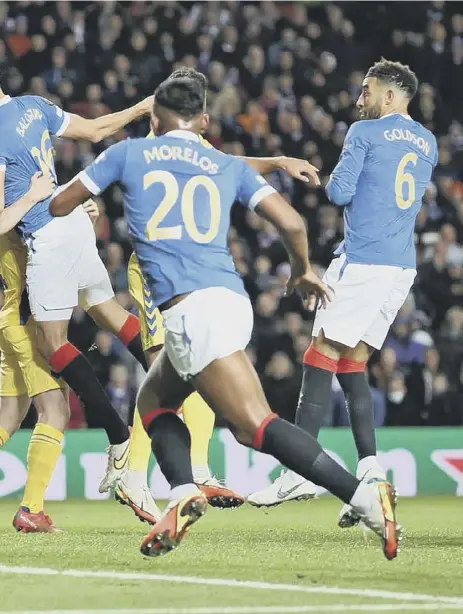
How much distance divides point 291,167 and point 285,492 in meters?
1.83

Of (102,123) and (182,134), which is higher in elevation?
(182,134)

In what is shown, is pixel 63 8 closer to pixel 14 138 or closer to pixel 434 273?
pixel 434 273

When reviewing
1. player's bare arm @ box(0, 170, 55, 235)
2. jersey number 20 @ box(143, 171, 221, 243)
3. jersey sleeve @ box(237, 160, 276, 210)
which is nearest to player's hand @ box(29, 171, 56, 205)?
player's bare arm @ box(0, 170, 55, 235)

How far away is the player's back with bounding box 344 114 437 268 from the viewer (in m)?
7.46

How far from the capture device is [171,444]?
227 inches

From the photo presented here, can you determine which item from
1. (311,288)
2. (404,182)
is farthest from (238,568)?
(404,182)

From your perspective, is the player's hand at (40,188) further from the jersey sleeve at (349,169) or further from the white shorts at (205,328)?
the jersey sleeve at (349,169)

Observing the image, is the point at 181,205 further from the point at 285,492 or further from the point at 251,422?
the point at 285,492

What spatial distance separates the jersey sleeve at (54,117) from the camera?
769 centimetres

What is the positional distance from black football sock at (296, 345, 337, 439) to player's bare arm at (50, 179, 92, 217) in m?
2.25

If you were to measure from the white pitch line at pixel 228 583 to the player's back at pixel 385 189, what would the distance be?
2.70 m

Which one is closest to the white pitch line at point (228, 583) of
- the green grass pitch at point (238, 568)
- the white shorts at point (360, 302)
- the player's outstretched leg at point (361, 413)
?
the green grass pitch at point (238, 568)

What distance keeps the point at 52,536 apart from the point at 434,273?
792 centimetres

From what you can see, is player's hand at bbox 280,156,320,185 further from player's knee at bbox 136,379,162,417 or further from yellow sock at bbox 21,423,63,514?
yellow sock at bbox 21,423,63,514
